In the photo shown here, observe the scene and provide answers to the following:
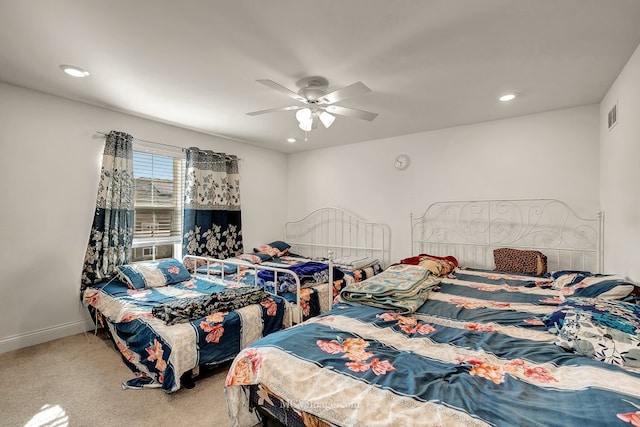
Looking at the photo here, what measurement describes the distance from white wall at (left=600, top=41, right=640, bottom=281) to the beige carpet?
2973 mm

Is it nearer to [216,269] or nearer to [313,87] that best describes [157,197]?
[216,269]

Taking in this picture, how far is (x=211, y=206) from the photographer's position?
4.01 m

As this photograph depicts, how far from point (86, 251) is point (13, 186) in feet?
2.70

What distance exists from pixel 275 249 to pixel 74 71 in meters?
3.03

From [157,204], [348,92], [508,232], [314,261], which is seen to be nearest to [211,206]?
[157,204]

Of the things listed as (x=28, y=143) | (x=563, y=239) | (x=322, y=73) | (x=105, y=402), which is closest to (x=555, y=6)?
(x=322, y=73)

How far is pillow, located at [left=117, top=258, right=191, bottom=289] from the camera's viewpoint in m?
2.96

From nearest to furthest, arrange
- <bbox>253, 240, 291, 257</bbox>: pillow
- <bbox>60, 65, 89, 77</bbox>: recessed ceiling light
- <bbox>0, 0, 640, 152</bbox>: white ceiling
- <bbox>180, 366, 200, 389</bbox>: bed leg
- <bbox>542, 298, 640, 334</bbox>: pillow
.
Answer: <bbox>542, 298, 640, 334</bbox>: pillow → <bbox>0, 0, 640, 152</bbox>: white ceiling → <bbox>180, 366, 200, 389</bbox>: bed leg → <bbox>60, 65, 89, 77</bbox>: recessed ceiling light → <bbox>253, 240, 291, 257</bbox>: pillow

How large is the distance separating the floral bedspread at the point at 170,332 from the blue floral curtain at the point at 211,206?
1130mm

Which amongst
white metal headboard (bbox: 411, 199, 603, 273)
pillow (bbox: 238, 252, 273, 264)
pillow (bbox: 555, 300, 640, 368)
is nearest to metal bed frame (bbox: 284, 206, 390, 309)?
white metal headboard (bbox: 411, 199, 603, 273)

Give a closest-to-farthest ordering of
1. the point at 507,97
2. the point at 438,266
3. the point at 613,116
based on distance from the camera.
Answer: the point at 613,116 < the point at 507,97 < the point at 438,266

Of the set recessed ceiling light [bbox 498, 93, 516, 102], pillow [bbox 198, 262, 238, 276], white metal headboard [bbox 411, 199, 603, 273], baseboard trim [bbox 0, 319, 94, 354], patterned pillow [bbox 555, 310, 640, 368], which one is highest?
recessed ceiling light [bbox 498, 93, 516, 102]

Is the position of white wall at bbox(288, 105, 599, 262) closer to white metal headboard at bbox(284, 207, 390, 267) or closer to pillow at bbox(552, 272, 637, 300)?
white metal headboard at bbox(284, 207, 390, 267)

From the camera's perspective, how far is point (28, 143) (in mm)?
2721
